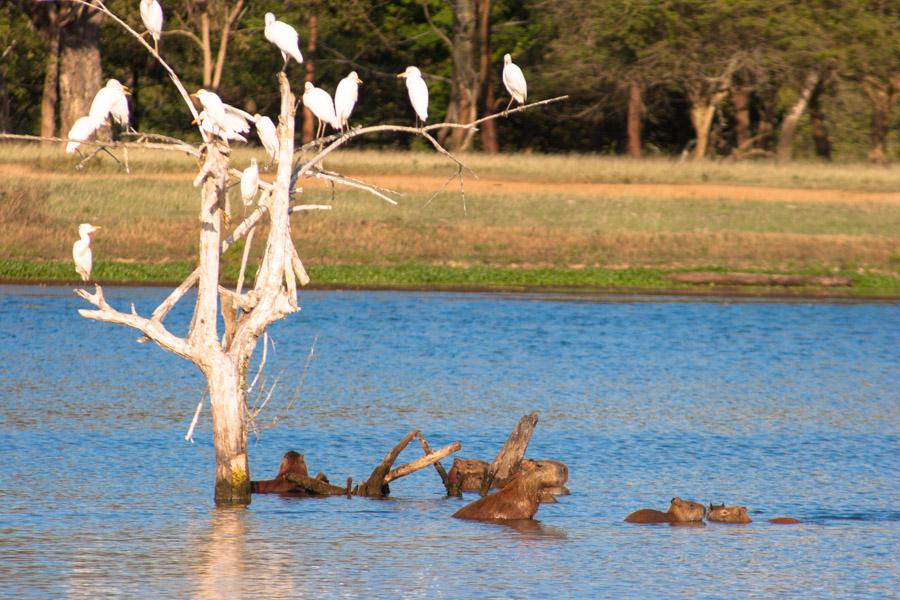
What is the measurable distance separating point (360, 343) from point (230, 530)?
1145 cm

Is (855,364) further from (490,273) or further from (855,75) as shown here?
(855,75)

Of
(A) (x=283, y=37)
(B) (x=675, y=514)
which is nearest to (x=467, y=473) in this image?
(B) (x=675, y=514)

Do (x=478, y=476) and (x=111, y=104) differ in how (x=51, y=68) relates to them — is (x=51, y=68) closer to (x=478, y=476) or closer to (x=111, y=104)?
(x=478, y=476)

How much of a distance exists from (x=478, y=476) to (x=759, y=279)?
727 inches

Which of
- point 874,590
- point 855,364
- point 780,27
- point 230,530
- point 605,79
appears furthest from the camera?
point 605,79

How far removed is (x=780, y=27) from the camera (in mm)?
48062

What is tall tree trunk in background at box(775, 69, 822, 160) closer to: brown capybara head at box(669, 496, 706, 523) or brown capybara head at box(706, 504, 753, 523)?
brown capybara head at box(706, 504, 753, 523)

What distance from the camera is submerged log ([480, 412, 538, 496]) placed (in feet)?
40.2

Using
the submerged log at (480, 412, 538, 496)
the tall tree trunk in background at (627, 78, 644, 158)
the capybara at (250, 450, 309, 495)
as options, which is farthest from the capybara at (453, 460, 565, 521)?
the tall tree trunk in background at (627, 78, 644, 158)

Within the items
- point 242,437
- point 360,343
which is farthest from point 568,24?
point 242,437

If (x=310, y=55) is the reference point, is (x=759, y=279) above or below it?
below

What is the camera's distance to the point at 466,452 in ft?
48.2

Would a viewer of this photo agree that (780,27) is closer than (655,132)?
Yes

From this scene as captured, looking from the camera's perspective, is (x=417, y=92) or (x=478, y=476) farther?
(x=478, y=476)
